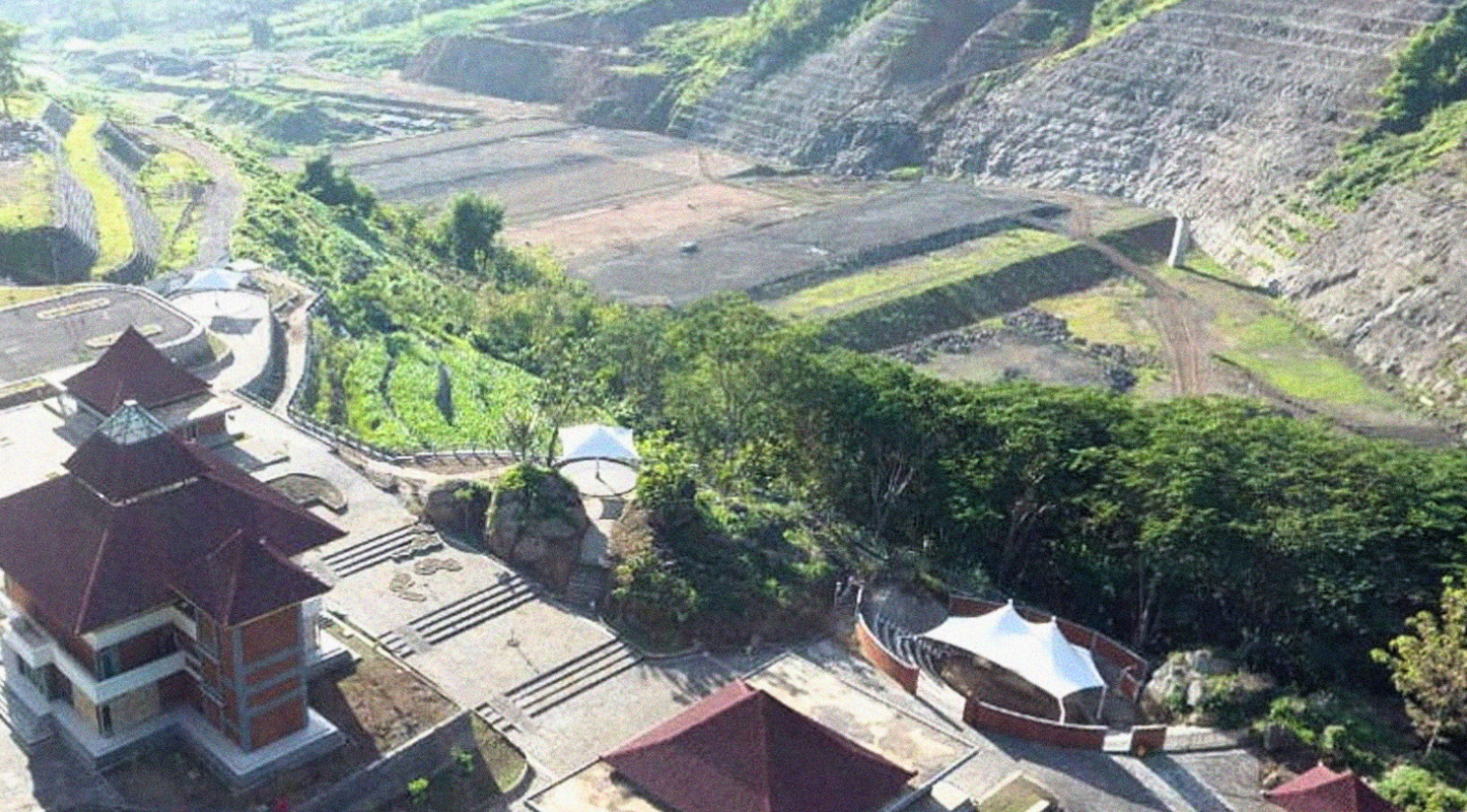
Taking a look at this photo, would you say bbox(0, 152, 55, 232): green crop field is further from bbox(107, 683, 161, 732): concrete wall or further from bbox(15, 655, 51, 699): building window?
bbox(107, 683, 161, 732): concrete wall

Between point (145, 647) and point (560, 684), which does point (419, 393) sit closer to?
point (560, 684)

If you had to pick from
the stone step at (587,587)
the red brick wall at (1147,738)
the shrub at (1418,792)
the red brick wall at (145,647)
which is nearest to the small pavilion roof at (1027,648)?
the red brick wall at (1147,738)

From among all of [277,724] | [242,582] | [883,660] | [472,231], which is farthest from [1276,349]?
[242,582]

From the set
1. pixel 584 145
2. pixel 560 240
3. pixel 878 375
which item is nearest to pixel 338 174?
pixel 560 240

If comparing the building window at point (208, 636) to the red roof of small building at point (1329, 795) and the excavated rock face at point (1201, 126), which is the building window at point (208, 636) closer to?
the red roof of small building at point (1329, 795)

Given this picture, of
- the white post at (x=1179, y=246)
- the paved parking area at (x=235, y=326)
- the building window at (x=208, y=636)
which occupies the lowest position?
the white post at (x=1179, y=246)

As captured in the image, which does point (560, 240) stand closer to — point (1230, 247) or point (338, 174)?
point (338, 174)

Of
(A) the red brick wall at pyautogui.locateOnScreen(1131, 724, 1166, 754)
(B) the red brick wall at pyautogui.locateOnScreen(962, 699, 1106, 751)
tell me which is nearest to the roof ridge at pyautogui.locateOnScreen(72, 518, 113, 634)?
(B) the red brick wall at pyautogui.locateOnScreen(962, 699, 1106, 751)
